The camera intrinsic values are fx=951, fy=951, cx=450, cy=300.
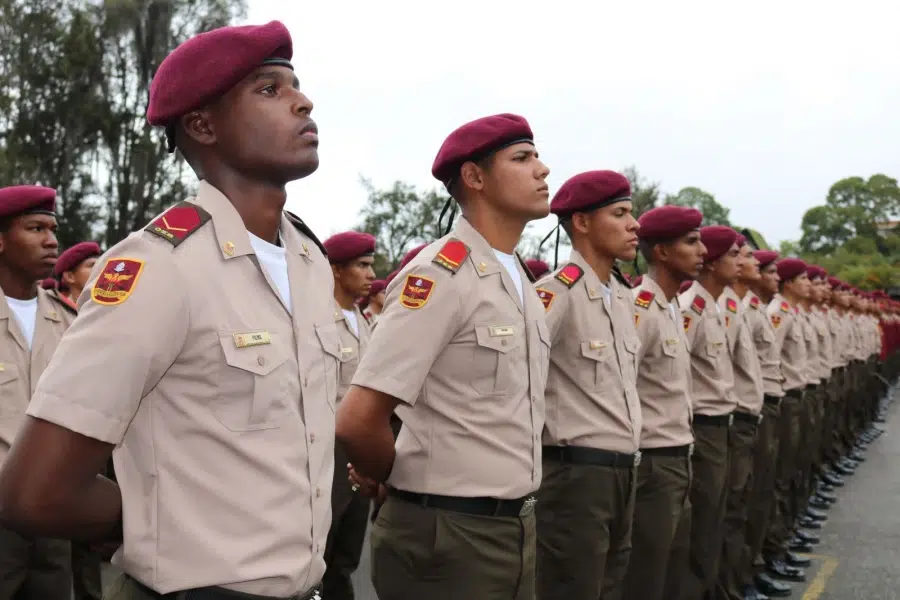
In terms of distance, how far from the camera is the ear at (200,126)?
1.96 metres

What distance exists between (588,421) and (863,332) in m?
12.8

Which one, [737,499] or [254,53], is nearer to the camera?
[254,53]

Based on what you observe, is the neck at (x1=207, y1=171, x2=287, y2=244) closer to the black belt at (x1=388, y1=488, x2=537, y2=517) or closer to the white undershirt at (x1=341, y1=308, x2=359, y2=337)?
the black belt at (x1=388, y1=488, x2=537, y2=517)

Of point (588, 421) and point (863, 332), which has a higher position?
point (588, 421)

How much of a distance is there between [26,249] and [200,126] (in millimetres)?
2703

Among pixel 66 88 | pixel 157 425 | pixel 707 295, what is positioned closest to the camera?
pixel 157 425

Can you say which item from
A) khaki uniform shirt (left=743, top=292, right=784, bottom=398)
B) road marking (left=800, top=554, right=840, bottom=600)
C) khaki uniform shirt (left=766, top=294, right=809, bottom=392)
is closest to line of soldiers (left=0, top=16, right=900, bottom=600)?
road marking (left=800, top=554, right=840, bottom=600)

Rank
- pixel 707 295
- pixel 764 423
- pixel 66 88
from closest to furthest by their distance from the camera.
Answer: pixel 707 295 → pixel 764 423 → pixel 66 88

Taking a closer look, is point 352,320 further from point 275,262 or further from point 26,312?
point 275,262

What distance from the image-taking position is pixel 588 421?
3.86 meters

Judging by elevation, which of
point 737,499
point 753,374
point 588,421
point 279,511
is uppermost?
point 279,511

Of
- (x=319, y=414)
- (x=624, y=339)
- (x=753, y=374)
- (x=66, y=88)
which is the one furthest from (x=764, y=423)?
(x=66, y=88)

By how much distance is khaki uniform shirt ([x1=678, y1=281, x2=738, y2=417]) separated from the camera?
5379mm

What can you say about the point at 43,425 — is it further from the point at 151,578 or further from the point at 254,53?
the point at 254,53
